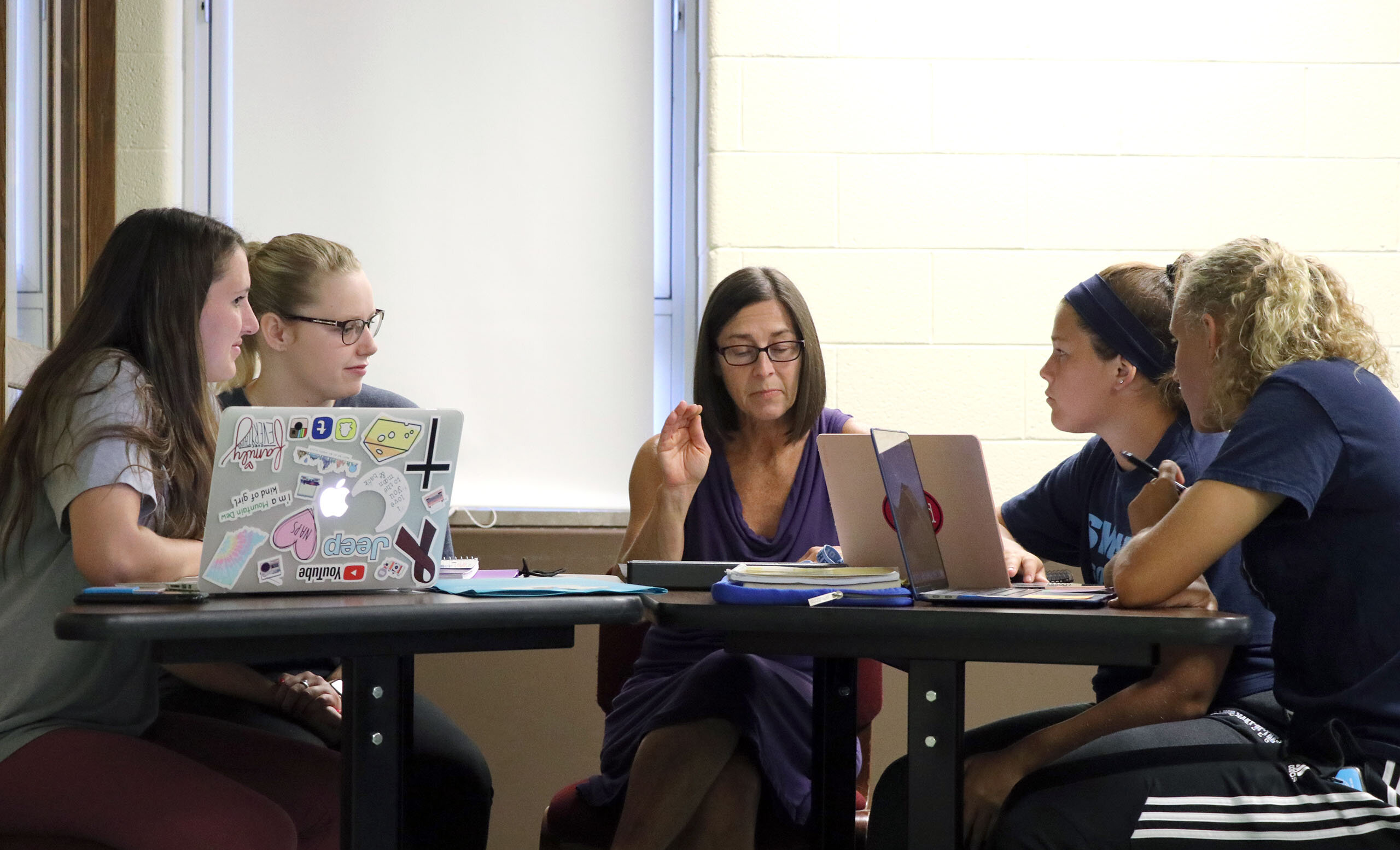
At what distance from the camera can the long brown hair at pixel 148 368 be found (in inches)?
57.1

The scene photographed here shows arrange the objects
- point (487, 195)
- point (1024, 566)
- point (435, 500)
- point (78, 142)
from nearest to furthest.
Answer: point (435, 500)
point (1024, 566)
point (78, 142)
point (487, 195)

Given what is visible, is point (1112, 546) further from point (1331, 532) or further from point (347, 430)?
point (347, 430)

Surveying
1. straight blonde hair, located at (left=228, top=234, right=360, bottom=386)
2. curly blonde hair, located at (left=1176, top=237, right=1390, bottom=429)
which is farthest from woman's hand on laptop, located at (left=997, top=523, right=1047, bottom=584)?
straight blonde hair, located at (left=228, top=234, right=360, bottom=386)

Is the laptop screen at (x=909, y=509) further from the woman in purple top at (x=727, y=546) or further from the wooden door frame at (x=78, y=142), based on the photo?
the wooden door frame at (x=78, y=142)

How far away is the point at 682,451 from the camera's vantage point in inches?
83.1

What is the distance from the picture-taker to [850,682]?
1.58 metres

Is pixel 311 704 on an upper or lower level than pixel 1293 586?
lower

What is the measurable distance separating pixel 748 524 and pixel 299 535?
1.04 m

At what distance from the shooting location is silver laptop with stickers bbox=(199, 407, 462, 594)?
4.13 ft

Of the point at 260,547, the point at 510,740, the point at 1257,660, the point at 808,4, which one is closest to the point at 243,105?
the point at 808,4

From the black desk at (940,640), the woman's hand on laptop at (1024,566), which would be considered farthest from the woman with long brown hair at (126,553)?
the woman's hand on laptop at (1024,566)

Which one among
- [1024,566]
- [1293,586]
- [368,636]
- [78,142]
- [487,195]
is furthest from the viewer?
[487,195]

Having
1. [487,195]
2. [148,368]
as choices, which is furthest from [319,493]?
[487,195]

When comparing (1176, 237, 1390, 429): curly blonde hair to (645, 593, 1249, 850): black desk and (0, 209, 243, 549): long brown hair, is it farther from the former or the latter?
(0, 209, 243, 549): long brown hair
